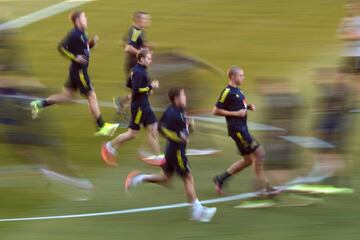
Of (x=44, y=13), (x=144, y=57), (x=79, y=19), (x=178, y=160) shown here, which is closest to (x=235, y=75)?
(x=178, y=160)

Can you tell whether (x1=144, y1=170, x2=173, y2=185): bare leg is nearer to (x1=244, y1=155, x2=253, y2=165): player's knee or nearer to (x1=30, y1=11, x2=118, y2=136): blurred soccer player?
(x1=244, y1=155, x2=253, y2=165): player's knee

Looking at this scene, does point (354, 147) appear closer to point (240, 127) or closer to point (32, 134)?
point (240, 127)

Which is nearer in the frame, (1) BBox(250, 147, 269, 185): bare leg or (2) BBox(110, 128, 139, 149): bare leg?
(1) BBox(250, 147, 269, 185): bare leg

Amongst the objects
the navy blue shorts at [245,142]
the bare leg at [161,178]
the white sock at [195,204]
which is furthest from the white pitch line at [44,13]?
the white sock at [195,204]

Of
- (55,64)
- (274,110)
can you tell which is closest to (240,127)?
(274,110)

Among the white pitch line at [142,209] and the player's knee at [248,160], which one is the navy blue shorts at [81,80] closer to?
the white pitch line at [142,209]

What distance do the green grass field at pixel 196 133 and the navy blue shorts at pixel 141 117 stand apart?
562 mm

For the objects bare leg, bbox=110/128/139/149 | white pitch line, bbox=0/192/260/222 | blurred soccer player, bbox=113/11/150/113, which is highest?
blurred soccer player, bbox=113/11/150/113

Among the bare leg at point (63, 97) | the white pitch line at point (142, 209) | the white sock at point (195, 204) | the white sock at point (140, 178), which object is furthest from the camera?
the bare leg at point (63, 97)

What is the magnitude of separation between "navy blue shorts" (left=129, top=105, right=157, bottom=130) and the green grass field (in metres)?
0.56

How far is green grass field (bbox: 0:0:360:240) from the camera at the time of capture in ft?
29.0

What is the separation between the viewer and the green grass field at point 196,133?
8.83 meters

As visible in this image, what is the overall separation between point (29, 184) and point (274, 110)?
11.6 feet

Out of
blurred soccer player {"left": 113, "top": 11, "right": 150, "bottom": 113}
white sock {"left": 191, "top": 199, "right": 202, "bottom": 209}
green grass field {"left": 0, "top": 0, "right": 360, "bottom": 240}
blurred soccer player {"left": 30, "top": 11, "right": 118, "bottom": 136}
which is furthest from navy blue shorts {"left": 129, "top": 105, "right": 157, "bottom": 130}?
white sock {"left": 191, "top": 199, "right": 202, "bottom": 209}
